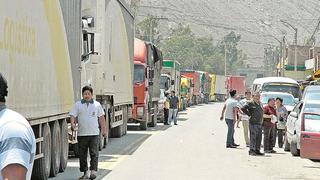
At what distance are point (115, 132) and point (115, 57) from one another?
159 inches

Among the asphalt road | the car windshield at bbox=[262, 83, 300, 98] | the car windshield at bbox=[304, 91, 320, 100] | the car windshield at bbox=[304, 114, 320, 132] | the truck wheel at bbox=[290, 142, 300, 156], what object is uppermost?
the car windshield at bbox=[262, 83, 300, 98]

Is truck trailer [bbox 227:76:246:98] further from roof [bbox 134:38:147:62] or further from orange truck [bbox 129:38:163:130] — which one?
roof [bbox 134:38:147:62]

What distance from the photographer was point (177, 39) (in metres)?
193

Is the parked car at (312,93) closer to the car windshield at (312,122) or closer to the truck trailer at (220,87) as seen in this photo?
the car windshield at (312,122)

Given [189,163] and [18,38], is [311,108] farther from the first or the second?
[18,38]

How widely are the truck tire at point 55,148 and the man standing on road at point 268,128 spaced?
8.71m

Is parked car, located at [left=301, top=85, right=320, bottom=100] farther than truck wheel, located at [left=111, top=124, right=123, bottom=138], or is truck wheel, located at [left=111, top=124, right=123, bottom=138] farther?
truck wheel, located at [left=111, top=124, right=123, bottom=138]

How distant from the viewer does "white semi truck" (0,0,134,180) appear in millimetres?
11773

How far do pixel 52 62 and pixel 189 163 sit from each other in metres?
5.41

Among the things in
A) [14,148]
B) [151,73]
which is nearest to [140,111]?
[151,73]

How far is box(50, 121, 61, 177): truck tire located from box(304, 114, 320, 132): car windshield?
5.95 meters

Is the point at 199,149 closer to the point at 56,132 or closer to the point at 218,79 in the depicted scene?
the point at 56,132

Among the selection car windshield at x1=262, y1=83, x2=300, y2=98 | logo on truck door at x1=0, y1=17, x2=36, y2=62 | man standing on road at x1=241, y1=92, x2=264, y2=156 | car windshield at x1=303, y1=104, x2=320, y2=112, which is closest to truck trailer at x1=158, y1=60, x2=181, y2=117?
car windshield at x1=262, y1=83, x2=300, y2=98

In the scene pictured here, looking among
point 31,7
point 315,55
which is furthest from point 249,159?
point 315,55
